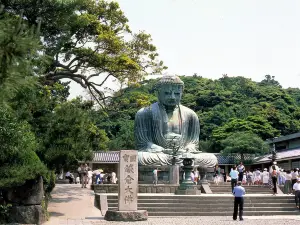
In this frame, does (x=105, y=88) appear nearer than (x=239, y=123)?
Yes

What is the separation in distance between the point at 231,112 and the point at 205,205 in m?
45.3

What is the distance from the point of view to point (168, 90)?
87.9 feet

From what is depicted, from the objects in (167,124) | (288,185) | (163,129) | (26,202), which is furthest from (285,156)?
(26,202)

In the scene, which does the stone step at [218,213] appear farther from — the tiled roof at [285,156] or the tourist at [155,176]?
the tiled roof at [285,156]

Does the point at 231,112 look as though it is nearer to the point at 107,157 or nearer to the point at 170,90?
the point at 107,157

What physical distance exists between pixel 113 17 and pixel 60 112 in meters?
6.31

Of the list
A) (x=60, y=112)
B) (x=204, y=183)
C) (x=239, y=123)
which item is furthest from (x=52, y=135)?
(x=239, y=123)

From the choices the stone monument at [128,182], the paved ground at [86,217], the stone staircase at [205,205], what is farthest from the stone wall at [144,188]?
the stone monument at [128,182]

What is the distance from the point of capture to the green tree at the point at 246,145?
4331 cm

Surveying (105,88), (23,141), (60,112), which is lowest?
(23,141)

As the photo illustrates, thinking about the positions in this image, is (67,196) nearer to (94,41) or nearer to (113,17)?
(94,41)

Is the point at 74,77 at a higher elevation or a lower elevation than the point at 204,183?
higher

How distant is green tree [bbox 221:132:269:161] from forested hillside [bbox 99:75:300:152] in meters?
4.54

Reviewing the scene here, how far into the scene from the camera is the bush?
10.9 metres
